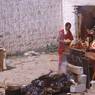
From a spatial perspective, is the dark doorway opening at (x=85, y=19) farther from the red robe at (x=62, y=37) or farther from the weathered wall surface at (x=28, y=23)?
the weathered wall surface at (x=28, y=23)

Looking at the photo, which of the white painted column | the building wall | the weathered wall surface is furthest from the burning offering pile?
the weathered wall surface

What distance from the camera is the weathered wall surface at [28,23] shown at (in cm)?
1413

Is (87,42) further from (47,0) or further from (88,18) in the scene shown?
(47,0)

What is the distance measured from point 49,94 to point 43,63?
438 centimetres

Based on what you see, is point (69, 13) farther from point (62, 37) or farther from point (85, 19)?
point (62, 37)

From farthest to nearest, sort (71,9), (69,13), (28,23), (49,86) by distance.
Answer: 1. (28,23)
2. (69,13)
3. (71,9)
4. (49,86)

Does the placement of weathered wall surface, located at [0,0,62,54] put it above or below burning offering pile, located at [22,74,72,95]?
above

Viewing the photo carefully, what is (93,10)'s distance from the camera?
11.2 m

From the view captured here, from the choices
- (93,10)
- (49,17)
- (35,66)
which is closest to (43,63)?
(35,66)

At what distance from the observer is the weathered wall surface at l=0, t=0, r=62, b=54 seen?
14.1 metres

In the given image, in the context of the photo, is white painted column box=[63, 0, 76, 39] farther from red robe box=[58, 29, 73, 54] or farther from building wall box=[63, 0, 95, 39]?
red robe box=[58, 29, 73, 54]

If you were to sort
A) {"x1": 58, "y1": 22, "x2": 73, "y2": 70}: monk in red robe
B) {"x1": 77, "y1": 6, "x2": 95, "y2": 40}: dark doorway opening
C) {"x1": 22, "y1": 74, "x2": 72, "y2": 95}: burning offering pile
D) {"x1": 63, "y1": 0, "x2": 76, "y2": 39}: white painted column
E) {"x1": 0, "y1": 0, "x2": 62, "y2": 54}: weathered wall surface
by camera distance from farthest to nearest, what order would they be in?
1. {"x1": 0, "y1": 0, "x2": 62, "y2": 54}: weathered wall surface
2. {"x1": 63, "y1": 0, "x2": 76, "y2": 39}: white painted column
3. {"x1": 77, "y1": 6, "x2": 95, "y2": 40}: dark doorway opening
4. {"x1": 58, "y1": 22, "x2": 73, "y2": 70}: monk in red robe
5. {"x1": 22, "y1": 74, "x2": 72, "y2": 95}: burning offering pile

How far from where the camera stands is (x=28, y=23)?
14.7 metres

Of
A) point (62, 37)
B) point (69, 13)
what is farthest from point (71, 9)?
point (62, 37)
